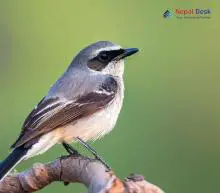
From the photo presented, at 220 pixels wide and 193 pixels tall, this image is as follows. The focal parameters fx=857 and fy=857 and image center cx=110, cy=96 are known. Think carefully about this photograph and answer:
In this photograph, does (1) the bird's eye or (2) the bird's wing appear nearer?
(2) the bird's wing

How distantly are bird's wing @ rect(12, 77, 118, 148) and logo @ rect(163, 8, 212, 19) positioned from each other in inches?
80.6

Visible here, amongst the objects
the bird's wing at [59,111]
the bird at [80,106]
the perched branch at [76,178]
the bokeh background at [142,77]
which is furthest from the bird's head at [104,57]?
the perched branch at [76,178]

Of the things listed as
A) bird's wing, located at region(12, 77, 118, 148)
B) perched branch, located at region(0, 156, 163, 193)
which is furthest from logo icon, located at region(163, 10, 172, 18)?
perched branch, located at region(0, 156, 163, 193)

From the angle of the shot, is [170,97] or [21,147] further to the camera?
[170,97]

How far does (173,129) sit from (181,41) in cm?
117

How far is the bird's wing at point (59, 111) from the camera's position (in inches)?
148

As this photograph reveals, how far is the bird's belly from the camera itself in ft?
13.3

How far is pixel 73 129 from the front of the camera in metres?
4.04

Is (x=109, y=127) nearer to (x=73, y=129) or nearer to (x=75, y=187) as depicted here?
(x=73, y=129)

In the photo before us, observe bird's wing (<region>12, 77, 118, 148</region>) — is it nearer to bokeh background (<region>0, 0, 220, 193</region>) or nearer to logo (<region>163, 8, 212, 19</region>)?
bokeh background (<region>0, 0, 220, 193</region>)

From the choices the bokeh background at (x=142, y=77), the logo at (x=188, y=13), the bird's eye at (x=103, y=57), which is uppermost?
the bird's eye at (x=103, y=57)

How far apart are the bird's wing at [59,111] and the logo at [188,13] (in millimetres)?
2048

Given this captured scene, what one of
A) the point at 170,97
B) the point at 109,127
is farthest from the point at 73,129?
the point at 170,97

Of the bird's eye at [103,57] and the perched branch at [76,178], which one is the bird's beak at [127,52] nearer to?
the bird's eye at [103,57]
